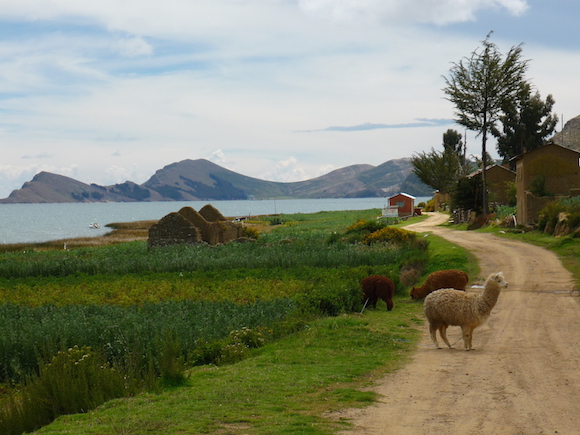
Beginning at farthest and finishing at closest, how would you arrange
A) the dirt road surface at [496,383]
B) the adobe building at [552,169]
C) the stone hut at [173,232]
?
the stone hut at [173,232] → the adobe building at [552,169] → the dirt road surface at [496,383]

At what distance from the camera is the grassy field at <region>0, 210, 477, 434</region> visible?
9453 mm

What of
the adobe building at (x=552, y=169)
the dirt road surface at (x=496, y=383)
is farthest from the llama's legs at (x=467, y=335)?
the adobe building at (x=552, y=169)

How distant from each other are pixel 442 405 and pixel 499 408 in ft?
2.67

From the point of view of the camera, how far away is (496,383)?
36.8 ft

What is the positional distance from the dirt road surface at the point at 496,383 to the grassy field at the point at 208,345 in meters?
0.59

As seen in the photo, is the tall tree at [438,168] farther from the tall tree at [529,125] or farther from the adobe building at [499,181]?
the adobe building at [499,181]

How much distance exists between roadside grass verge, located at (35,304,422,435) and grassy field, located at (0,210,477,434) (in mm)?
25

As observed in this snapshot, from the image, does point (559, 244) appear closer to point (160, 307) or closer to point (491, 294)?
point (491, 294)

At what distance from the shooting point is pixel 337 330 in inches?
657

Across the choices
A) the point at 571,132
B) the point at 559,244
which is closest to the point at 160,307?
the point at 559,244

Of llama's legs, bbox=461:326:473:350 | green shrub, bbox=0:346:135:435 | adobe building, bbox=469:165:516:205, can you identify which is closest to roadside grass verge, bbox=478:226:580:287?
llama's legs, bbox=461:326:473:350

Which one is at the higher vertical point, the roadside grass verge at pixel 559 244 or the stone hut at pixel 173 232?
the stone hut at pixel 173 232

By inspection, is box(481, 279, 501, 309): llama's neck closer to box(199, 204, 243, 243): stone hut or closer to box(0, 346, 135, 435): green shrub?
box(0, 346, 135, 435): green shrub

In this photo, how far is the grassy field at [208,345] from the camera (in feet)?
31.0
